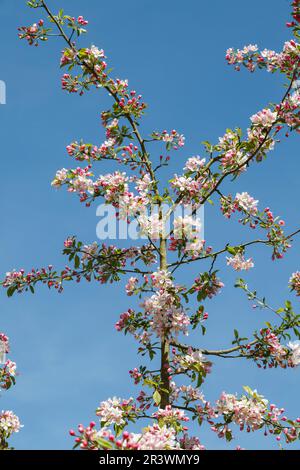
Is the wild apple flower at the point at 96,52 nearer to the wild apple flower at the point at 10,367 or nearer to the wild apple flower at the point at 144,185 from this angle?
the wild apple flower at the point at 144,185

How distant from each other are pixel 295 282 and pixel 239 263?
0.82 metres

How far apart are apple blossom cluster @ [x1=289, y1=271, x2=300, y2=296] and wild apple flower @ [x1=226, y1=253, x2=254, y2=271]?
1.91 ft

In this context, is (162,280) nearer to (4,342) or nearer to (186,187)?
(186,187)

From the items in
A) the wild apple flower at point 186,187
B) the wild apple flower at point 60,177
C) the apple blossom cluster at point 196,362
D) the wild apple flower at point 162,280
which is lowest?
the apple blossom cluster at point 196,362

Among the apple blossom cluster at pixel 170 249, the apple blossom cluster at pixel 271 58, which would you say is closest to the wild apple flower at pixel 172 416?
the apple blossom cluster at pixel 170 249

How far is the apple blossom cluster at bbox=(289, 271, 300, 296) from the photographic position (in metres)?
7.76

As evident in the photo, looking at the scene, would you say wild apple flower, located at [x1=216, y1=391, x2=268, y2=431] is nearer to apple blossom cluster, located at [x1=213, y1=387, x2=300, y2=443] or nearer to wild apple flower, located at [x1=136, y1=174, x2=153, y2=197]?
apple blossom cluster, located at [x1=213, y1=387, x2=300, y2=443]

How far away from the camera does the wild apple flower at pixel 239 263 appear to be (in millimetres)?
7840

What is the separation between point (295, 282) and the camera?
7777mm

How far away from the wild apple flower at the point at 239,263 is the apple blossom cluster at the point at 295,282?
0.58 metres

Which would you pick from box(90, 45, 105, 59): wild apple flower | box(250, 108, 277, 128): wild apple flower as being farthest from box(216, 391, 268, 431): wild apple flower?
box(90, 45, 105, 59): wild apple flower
